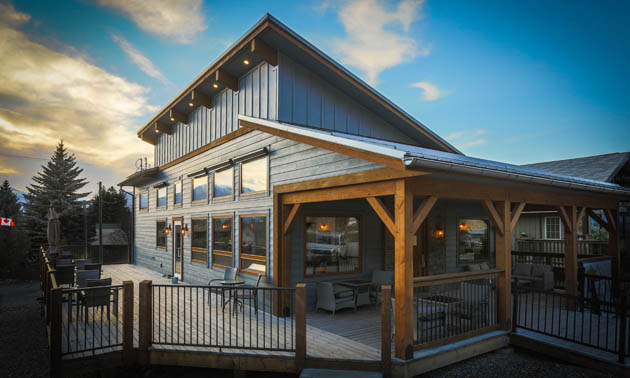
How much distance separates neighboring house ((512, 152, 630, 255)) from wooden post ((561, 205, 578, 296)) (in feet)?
15.5

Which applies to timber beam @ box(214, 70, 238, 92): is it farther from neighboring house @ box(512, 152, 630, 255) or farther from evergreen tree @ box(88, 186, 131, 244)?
evergreen tree @ box(88, 186, 131, 244)

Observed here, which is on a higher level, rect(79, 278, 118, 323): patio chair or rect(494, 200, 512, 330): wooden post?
rect(494, 200, 512, 330): wooden post

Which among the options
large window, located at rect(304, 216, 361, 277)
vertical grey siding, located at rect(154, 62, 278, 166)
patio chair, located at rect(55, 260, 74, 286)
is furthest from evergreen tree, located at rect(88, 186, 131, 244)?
large window, located at rect(304, 216, 361, 277)

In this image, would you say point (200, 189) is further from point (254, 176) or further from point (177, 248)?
point (254, 176)

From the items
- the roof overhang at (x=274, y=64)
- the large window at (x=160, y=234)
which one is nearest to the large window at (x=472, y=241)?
the roof overhang at (x=274, y=64)

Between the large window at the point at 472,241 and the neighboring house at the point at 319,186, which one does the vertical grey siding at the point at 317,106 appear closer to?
the neighboring house at the point at 319,186

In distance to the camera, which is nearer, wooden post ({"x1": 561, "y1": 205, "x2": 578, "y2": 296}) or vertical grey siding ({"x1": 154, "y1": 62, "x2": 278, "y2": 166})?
wooden post ({"x1": 561, "y1": 205, "x2": 578, "y2": 296})

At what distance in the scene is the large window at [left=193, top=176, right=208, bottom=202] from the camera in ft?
40.0

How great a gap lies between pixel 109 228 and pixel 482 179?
134 feet

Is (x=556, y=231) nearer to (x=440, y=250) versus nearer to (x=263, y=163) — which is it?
(x=440, y=250)

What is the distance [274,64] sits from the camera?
9.03 metres

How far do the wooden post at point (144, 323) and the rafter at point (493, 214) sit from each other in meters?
5.76

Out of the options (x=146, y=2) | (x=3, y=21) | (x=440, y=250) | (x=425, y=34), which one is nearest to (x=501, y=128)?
(x=425, y=34)

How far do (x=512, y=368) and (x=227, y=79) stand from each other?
9.44 m
